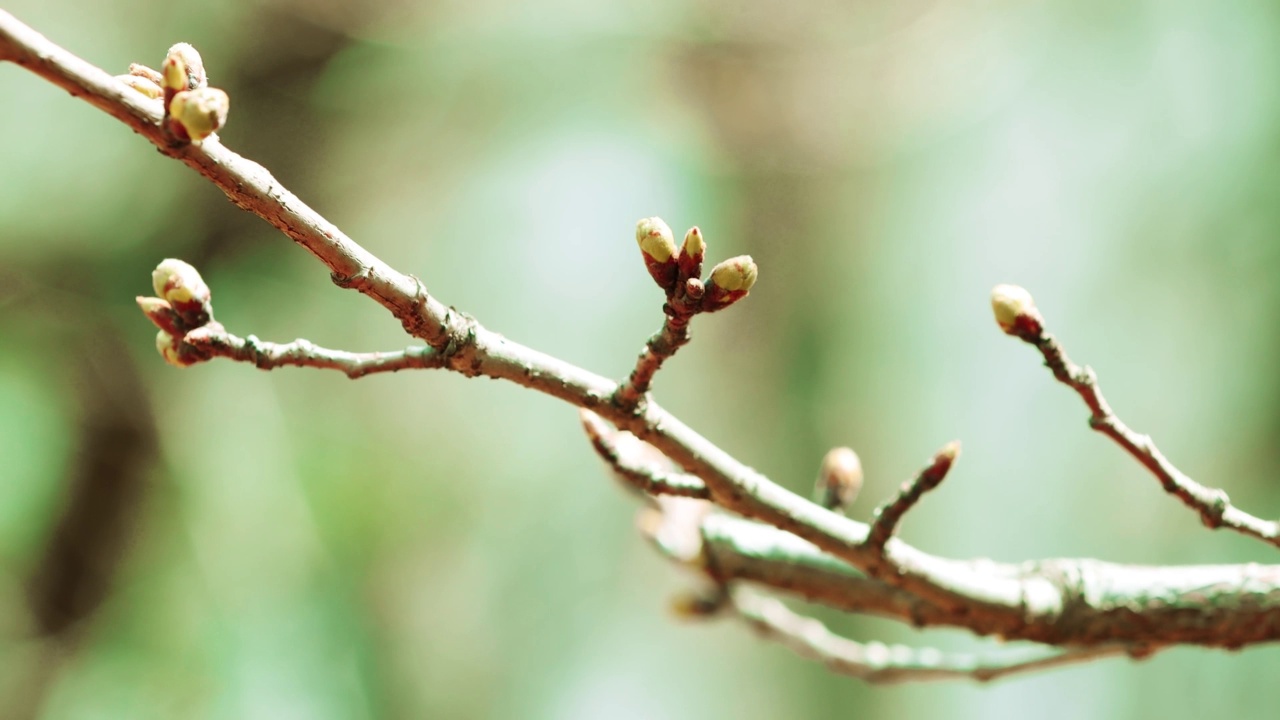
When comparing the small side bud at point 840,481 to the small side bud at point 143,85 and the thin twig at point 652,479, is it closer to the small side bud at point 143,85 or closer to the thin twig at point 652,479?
the thin twig at point 652,479

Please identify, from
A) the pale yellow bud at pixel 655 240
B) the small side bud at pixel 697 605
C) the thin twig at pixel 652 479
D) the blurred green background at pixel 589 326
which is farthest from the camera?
the blurred green background at pixel 589 326

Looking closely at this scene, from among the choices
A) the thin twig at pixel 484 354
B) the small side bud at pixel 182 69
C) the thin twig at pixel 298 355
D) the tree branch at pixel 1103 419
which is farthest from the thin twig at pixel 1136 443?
the small side bud at pixel 182 69

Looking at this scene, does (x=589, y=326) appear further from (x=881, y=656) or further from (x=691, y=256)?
(x=691, y=256)

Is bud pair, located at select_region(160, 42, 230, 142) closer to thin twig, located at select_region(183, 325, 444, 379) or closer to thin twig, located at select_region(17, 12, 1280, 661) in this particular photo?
thin twig, located at select_region(17, 12, 1280, 661)

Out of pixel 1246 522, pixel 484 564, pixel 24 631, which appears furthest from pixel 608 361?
pixel 1246 522

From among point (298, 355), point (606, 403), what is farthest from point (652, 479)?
point (298, 355)

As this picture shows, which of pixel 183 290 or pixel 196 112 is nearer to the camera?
pixel 196 112

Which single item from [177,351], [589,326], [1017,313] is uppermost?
[589,326]
